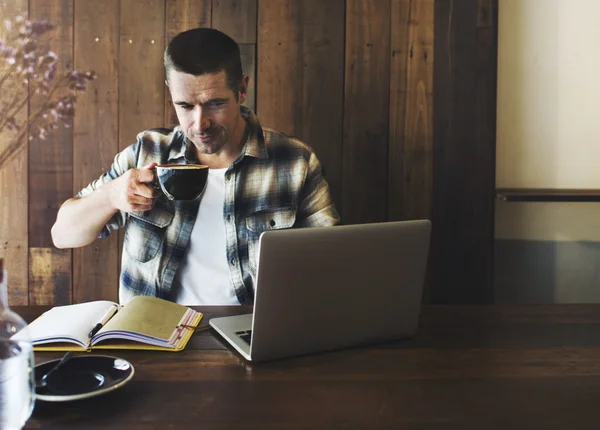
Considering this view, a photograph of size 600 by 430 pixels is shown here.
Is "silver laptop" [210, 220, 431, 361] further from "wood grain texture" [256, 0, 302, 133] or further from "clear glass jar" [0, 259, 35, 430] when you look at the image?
"wood grain texture" [256, 0, 302, 133]

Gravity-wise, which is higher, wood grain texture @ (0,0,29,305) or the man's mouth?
the man's mouth

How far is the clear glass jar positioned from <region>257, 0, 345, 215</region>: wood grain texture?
4.93 ft

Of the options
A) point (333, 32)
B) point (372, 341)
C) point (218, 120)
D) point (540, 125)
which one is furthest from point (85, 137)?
point (540, 125)

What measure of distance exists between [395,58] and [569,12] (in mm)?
680

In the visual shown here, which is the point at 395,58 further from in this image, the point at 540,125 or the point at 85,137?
the point at 85,137

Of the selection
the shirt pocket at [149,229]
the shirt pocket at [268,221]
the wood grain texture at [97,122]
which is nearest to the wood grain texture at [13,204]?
the wood grain texture at [97,122]

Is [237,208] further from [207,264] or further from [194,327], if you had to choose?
[194,327]

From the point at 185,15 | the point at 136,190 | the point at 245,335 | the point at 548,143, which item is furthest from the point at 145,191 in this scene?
the point at 548,143

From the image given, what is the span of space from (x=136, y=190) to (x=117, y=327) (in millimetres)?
401

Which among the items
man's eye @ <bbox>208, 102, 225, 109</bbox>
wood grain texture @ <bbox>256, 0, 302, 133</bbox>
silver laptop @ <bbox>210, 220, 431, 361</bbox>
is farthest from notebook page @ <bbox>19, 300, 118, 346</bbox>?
wood grain texture @ <bbox>256, 0, 302, 133</bbox>

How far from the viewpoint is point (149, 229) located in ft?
6.38

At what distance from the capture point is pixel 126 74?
219cm

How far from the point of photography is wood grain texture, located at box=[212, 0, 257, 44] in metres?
2.18

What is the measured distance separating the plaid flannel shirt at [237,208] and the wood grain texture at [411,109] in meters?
0.38
